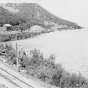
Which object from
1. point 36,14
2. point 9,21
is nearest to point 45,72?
point 9,21

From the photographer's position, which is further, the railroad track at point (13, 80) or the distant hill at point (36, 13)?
the distant hill at point (36, 13)

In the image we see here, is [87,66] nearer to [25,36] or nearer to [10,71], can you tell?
[10,71]

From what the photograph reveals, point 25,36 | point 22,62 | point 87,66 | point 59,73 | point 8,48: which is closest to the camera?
point 59,73

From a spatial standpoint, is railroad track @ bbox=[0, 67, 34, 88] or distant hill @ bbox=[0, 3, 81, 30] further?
distant hill @ bbox=[0, 3, 81, 30]

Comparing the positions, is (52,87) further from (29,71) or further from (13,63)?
(13,63)

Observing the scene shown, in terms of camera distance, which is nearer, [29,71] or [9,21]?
[29,71]

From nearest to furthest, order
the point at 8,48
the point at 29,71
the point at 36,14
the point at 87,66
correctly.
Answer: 1. the point at 29,71
2. the point at 87,66
3. the point at 8,48
4. the point at 36,14

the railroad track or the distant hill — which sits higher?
the distant hill

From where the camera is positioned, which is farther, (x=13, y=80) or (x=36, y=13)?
(x=36, y=13)

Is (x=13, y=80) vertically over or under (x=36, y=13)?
under

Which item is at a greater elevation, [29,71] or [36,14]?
[36,14]
